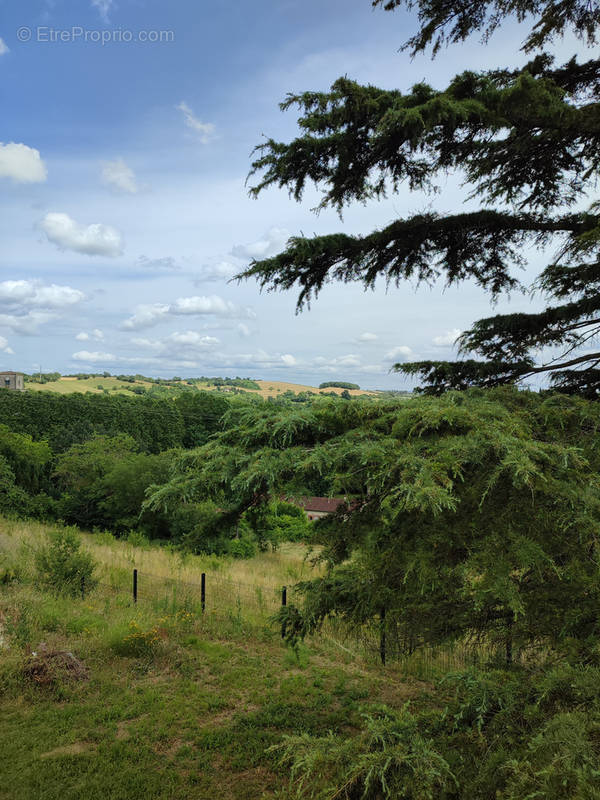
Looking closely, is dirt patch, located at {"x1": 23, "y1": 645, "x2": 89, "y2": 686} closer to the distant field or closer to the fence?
the fence

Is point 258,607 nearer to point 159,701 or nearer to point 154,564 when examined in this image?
point 159,701

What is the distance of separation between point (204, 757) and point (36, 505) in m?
28.4

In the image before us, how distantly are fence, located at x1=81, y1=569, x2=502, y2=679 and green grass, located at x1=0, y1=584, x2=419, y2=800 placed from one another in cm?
38

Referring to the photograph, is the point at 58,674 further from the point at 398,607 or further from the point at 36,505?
the point at 36,505

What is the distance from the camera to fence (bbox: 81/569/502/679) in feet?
27.3

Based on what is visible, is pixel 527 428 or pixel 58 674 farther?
pixel 58 674

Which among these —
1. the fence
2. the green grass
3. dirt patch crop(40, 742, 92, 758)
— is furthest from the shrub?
dirt patch crop(40, 742, 92, 758)

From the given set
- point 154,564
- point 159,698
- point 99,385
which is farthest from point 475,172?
point 99,385

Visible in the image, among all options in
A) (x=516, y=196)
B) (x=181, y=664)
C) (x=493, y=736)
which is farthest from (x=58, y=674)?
(x=516, y=196)

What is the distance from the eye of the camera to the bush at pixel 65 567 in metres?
10.8

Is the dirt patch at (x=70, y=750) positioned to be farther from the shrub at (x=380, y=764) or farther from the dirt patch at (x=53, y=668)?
the shrub at (x=380, y=764)

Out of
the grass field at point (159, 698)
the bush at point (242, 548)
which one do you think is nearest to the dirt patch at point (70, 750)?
the grass field at point (159, 698)

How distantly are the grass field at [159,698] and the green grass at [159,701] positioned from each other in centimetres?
2

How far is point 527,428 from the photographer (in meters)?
3.17
